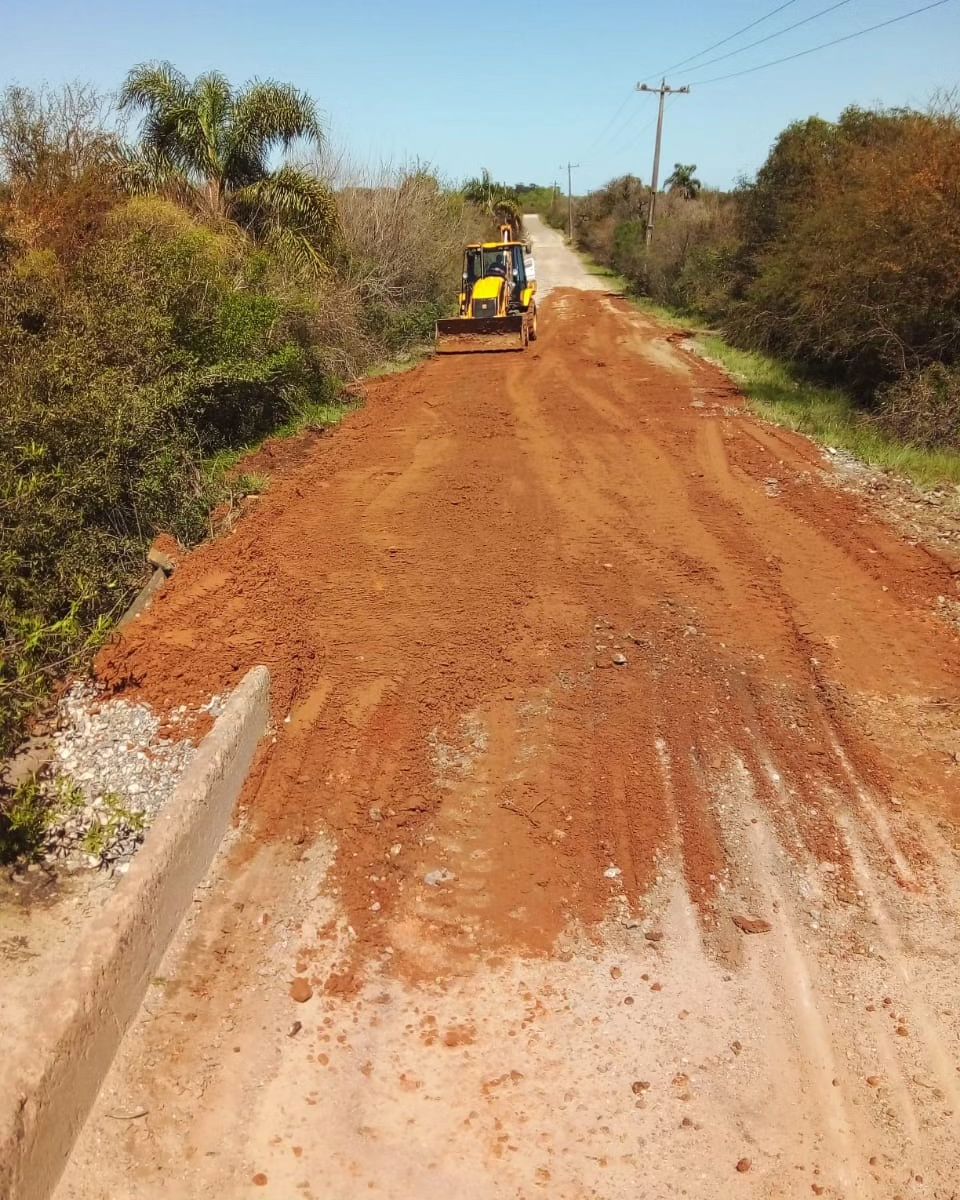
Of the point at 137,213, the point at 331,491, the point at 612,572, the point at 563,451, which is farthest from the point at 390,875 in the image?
the point at 137,213

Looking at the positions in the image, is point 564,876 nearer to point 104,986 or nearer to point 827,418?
point 104,986

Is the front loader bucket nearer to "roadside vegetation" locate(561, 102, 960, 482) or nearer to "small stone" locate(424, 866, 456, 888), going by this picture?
"roadside vegetation" locate(561, 102, 960, 482)

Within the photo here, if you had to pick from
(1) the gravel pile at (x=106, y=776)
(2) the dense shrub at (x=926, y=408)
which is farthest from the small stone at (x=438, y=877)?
(2) the dense shrub at (x=926, y=408)

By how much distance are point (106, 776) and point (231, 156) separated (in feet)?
42.4

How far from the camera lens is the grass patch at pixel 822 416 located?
→ 10625 millimetres

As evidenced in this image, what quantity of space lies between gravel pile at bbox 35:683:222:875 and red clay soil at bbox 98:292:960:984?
0.29 meters

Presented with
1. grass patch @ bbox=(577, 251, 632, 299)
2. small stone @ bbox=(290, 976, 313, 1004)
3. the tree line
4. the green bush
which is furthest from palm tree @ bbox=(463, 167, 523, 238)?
small stone @ bbox=(290, 976, 313, 1004)

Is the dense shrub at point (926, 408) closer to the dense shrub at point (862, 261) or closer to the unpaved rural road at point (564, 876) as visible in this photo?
the dense shrub at point (862, 261)

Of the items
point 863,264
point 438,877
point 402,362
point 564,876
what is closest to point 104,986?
point 438,877

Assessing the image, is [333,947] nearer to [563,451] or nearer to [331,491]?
[331,491]

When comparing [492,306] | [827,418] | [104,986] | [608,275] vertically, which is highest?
[608,275]

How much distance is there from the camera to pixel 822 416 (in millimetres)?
13062

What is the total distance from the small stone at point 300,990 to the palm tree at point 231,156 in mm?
13360

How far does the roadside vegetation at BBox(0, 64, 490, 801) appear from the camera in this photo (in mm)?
6855
